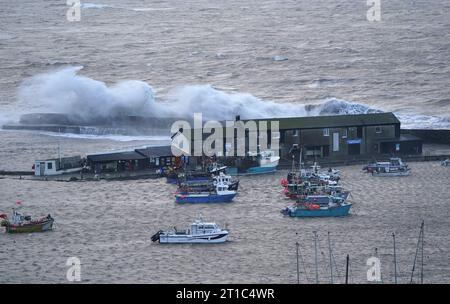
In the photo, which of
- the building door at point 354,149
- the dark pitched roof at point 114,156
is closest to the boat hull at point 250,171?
the dark pitched roof at point 114,156

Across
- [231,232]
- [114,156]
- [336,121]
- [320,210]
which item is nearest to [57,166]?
[114,156]

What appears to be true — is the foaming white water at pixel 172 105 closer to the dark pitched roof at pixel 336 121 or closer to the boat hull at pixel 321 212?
the dark pitched roof at pixel 336 121

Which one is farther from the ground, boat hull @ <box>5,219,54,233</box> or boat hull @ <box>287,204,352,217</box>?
boat hull @ <box>287,204,352,217</box>

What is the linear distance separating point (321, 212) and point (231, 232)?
2041 mm

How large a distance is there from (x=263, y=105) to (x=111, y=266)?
17870mm

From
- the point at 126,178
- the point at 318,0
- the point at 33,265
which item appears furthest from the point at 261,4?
the point at 33,265

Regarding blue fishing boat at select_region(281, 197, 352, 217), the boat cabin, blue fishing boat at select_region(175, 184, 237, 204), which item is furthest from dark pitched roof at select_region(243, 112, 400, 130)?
blue fishing boat at select_region(281, 197, 352, 217)

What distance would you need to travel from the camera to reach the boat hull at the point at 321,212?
80.1 ft

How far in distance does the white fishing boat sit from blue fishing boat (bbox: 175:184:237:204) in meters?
3.36

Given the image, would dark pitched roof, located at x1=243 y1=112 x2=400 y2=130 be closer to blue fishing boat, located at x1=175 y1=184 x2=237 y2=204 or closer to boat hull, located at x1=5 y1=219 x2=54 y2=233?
blue fishing boat, located at x1=175 y1=184 x2=237 y2=204

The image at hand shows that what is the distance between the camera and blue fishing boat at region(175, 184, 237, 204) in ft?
85.1

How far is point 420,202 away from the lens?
83.4 ft

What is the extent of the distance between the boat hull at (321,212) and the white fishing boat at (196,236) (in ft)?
7.14
